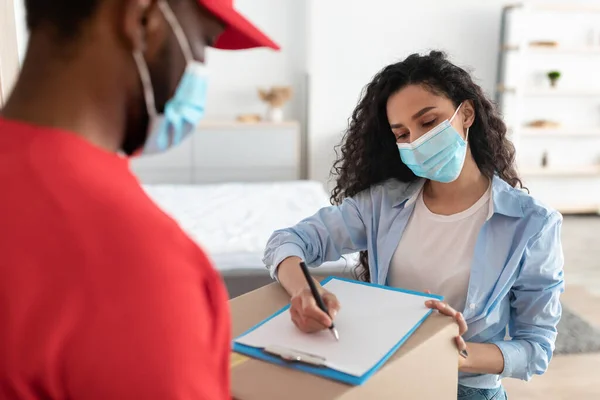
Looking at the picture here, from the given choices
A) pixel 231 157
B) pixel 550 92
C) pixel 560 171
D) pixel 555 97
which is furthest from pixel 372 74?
pixel 560 171

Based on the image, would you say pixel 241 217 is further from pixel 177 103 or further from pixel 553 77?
pixel 553 77

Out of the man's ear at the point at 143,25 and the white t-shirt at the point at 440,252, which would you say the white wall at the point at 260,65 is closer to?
the white t-shirt at the point at 440,252

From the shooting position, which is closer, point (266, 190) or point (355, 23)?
point (266, 190)

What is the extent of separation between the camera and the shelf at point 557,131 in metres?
4.69

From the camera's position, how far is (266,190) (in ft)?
11.3

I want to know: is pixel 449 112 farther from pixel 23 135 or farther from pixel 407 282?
pixel 23 135

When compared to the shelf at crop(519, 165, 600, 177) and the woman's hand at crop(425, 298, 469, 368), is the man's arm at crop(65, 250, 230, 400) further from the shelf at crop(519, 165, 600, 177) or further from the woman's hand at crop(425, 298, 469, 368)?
the shelf at crop(519, 165, 600, 177)

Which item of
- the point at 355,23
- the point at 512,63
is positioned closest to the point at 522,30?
the point at 512,63

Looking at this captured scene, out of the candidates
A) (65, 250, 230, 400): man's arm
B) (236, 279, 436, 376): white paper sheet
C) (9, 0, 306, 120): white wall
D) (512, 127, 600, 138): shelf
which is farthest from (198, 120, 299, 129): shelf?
(65, 250, 230, 400): man's arm

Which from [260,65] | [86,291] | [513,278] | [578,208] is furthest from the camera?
[578,208]

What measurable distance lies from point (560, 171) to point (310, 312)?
4.52 metres

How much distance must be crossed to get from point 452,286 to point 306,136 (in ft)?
12.2

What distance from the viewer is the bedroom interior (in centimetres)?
449

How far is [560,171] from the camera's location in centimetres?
480
